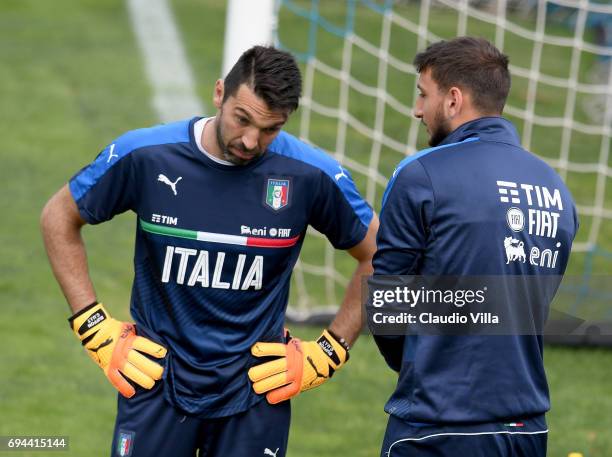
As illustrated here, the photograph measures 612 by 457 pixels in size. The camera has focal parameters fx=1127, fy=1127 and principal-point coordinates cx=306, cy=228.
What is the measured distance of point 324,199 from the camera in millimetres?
4305

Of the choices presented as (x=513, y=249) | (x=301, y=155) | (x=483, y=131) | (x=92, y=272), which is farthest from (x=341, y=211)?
(x=92, y=272)

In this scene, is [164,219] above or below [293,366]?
above

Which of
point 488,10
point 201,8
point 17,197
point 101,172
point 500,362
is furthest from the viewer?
point 201,8

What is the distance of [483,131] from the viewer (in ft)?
12.5

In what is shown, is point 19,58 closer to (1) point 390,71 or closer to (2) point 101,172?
(1) point 390,71

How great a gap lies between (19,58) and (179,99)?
245 cm

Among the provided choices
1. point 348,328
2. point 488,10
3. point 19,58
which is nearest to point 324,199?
point 348,328

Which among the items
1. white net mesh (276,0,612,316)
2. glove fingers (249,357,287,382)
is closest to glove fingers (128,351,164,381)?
glove fingers (249,357,287,382)

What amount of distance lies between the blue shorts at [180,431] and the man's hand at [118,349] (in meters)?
0.06

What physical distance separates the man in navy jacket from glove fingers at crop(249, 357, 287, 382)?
55 cm

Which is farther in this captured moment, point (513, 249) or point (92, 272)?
point (92, 272)

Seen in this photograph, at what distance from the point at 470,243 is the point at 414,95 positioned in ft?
29.2

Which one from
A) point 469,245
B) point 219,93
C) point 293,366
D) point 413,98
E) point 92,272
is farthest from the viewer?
point 413,98

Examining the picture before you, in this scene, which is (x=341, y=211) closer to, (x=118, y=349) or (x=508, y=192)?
(x=508, y=192)
